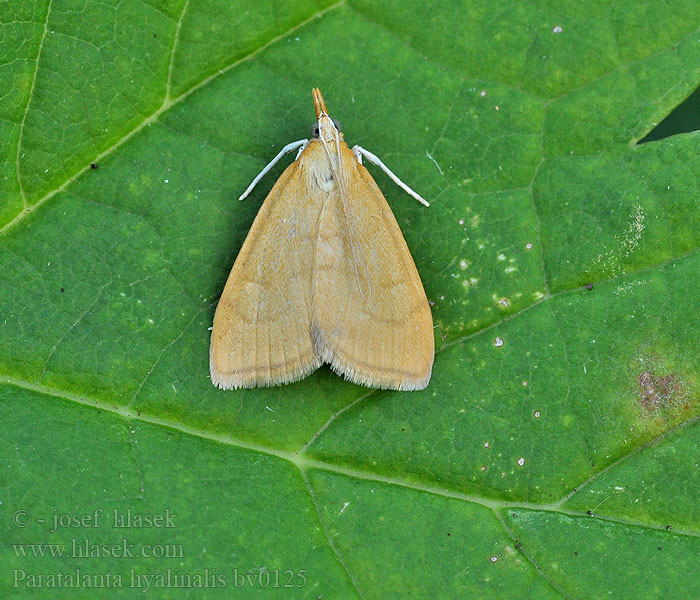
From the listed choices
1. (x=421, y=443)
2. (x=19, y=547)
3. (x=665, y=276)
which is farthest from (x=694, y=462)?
(x=19, y=547)

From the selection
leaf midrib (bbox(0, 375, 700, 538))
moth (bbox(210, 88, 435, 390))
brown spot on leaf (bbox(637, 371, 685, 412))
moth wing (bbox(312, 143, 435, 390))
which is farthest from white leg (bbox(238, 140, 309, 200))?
brown spot on leaf (bbox(637, 371, 685, 412))

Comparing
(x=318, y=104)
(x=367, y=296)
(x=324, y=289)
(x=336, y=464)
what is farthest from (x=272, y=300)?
(x=318, y=104)

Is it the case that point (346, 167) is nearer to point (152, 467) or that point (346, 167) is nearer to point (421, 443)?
point (421, 443)

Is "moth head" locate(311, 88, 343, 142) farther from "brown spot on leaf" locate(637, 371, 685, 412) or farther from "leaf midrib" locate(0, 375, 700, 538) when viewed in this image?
"brown spot on leaf" locate(637, 371, 685, 412)

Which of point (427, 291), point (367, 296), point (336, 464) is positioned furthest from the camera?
point (427, 291)

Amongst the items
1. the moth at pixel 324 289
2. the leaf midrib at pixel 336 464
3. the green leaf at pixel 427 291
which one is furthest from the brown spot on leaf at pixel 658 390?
the moth at pixel 324 289

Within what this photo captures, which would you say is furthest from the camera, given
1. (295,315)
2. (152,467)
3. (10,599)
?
(295,315)

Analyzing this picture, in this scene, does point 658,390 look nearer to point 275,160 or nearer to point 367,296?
point 367,296
